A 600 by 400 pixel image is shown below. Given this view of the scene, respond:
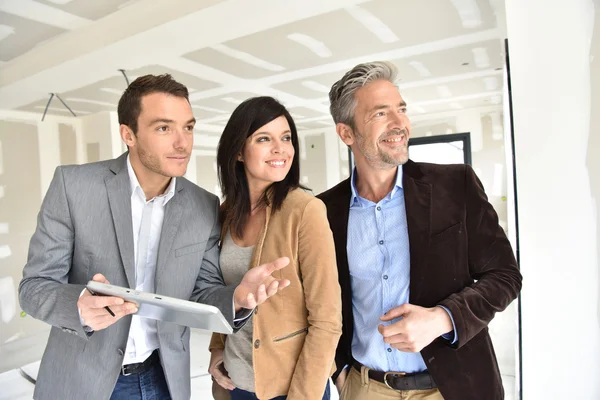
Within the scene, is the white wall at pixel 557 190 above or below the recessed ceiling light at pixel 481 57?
below

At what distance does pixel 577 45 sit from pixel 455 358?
3.39ft

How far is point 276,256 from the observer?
1260 millimetres

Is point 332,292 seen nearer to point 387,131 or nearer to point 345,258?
point 345,258

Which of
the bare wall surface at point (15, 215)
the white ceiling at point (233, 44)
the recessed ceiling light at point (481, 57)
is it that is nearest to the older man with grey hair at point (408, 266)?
the white ceiling at point (233, 44)

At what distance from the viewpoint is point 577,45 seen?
1.21 m

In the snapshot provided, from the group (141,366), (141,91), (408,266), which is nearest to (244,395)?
(141,366)

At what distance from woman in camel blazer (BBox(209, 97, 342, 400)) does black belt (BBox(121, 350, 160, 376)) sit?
0.68 ft

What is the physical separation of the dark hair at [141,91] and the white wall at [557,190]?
1191 millimetres

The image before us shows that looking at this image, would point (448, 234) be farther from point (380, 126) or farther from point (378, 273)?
point (380, 126)

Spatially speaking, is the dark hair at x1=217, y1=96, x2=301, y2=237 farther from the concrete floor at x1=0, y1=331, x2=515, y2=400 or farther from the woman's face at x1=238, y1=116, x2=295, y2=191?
the concrete floor at x1=0, y1=331, x2=515, y2=400

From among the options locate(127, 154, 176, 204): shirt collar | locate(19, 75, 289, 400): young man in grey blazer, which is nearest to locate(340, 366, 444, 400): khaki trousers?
locate(19, 75, 289, 400): young man in grey blazer

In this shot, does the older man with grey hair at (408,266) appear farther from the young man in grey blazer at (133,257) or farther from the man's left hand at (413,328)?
the young man in grey blazer at (133,257)

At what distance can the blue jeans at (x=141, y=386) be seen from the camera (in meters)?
1.35

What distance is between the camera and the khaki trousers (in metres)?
1.19
